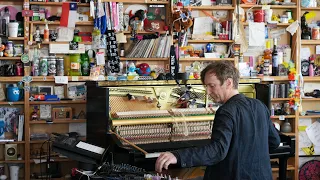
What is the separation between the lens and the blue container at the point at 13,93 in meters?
5.38

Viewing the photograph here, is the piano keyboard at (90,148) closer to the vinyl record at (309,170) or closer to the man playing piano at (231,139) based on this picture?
the man playing piano at (231,139)

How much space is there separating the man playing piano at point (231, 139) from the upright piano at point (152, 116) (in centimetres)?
133

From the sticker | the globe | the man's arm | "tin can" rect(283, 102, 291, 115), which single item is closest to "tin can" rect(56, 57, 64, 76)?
the sticker

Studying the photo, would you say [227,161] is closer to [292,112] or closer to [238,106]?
[238,106]

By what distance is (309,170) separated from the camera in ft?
20.4

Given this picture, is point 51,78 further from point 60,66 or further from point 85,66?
point 85,66

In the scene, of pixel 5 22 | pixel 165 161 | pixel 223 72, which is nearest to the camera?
pixel 165 161

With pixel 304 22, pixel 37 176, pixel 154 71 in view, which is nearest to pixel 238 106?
pixel 154 71

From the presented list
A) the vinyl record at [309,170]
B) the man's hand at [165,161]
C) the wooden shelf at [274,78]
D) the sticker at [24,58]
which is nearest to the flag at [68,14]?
the sticker at [24,58]

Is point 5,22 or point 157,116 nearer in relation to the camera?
point 157,116

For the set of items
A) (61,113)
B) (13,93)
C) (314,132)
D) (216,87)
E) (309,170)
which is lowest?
(309,170)

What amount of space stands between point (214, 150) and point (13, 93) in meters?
3.59

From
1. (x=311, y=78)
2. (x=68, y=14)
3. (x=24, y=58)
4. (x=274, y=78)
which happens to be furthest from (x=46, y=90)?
(x=311, y=78)

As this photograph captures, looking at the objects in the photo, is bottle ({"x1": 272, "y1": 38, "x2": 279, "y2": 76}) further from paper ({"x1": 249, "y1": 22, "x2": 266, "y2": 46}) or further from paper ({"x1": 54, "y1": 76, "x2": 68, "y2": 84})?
paper ({"x1": 54, "y1": 76, "x2": 68, "y2": 84})
